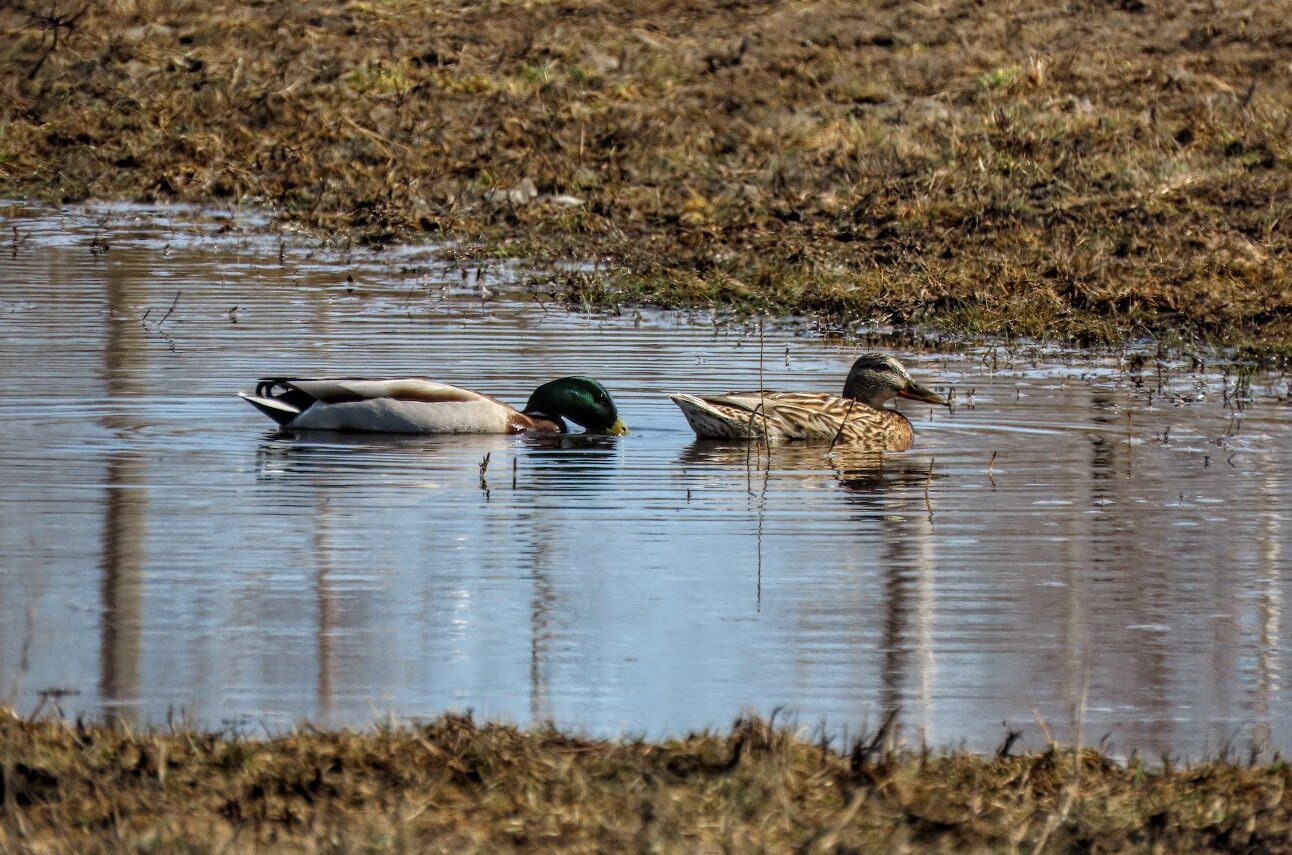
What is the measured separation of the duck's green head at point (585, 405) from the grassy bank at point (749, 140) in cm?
519

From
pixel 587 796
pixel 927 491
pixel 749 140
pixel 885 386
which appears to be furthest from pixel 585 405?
pixel 749 140

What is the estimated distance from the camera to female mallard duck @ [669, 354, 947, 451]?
1315cm

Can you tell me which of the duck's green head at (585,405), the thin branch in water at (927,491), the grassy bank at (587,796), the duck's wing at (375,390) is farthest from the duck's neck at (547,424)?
the grassy bank at (587,796)

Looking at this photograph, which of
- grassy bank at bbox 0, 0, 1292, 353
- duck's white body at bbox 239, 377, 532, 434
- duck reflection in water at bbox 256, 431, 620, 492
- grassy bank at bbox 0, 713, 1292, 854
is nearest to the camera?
grassy bank at bbox 0, 713, 1292, 854

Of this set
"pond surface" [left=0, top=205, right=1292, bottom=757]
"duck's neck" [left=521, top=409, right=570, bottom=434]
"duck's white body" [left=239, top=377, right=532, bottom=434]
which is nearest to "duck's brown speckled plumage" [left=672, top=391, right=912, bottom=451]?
"pond surface" [left=0, top=205, right=1292, bottom=757]

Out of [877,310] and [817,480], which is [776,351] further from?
[817,480]

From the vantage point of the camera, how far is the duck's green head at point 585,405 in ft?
44.1

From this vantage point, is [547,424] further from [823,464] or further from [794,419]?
[823,464]

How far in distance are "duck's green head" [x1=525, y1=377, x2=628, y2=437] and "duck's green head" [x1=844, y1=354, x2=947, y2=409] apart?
1.40 metres

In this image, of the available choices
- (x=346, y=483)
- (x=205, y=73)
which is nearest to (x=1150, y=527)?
(x=346, y=483)

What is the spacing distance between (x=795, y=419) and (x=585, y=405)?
1143 millimetres

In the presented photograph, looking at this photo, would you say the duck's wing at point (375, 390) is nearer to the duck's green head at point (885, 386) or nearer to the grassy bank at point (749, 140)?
the duck's green head at point (885, 386)

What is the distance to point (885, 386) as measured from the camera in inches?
551

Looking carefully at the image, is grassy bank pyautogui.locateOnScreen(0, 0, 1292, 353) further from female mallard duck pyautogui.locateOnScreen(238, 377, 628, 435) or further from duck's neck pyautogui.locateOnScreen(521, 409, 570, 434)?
female mallard duck pyautogui.locateOnScreen(238, 377, 628, 435)
